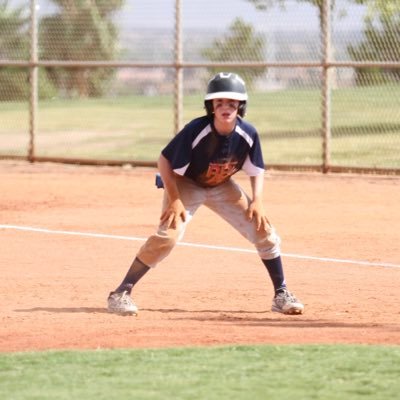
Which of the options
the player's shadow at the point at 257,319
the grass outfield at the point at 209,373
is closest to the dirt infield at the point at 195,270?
the player's shadow at the point at 257,319

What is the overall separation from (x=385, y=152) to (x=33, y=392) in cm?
1772

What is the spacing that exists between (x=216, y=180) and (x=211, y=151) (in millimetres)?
317

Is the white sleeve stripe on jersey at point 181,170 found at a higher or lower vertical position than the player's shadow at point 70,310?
higher

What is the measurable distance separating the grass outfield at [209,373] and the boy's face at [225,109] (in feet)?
5.78

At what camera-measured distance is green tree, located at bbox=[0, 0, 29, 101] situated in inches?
1033

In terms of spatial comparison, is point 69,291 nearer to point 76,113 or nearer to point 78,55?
point 78,55

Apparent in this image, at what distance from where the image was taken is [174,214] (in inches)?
327

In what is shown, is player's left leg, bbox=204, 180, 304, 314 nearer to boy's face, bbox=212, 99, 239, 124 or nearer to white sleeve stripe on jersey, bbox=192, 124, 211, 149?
white sleeve stripe on jersey, bbox=192, 124, 211, 149

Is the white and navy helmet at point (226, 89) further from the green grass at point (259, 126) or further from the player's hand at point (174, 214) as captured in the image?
the green grass at point (259, 126)

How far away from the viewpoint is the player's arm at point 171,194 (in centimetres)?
830

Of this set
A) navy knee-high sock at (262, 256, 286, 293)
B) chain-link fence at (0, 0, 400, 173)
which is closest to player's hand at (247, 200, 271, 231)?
navy knee-high sock at (262, 256, 286, 293)

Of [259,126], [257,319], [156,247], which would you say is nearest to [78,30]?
[259,126]

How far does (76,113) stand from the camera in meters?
35.5

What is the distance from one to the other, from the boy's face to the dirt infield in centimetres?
135
